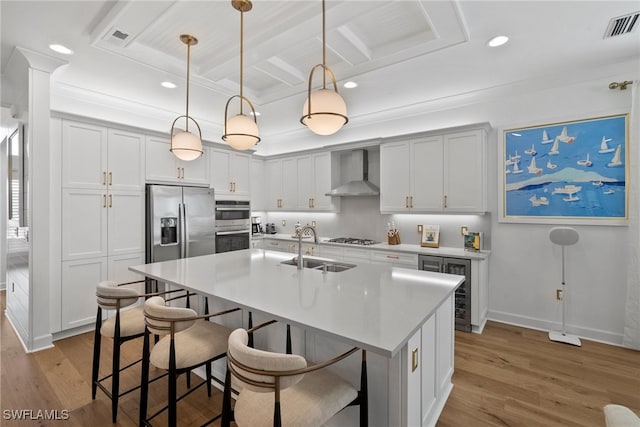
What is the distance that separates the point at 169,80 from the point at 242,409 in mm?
3543

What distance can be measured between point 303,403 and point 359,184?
3.64m

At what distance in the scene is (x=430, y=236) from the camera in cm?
410

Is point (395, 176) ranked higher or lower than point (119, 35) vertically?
lower

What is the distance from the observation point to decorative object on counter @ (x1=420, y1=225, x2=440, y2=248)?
13.2 ft

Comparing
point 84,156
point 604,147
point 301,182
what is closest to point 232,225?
point 301,182

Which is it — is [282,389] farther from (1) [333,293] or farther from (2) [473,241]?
(2) [473,241]

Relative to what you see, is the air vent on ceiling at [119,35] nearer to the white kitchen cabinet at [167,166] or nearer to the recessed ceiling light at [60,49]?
the recessed ceiling light at [60,49]

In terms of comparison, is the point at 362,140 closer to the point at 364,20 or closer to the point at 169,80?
the point at 364,20

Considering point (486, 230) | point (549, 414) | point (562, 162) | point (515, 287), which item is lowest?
point (549, 414)

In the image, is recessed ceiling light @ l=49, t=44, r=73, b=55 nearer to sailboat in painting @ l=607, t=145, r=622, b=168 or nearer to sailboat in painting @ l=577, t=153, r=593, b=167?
sailboat in painting @ l=577, t=153, r=593, b=167

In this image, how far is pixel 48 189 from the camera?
3014 millimetres

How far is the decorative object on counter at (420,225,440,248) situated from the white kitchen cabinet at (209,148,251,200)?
295cm

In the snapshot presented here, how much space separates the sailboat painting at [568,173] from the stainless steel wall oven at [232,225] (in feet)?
12.3

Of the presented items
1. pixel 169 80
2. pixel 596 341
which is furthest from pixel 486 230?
pixel 169 80
